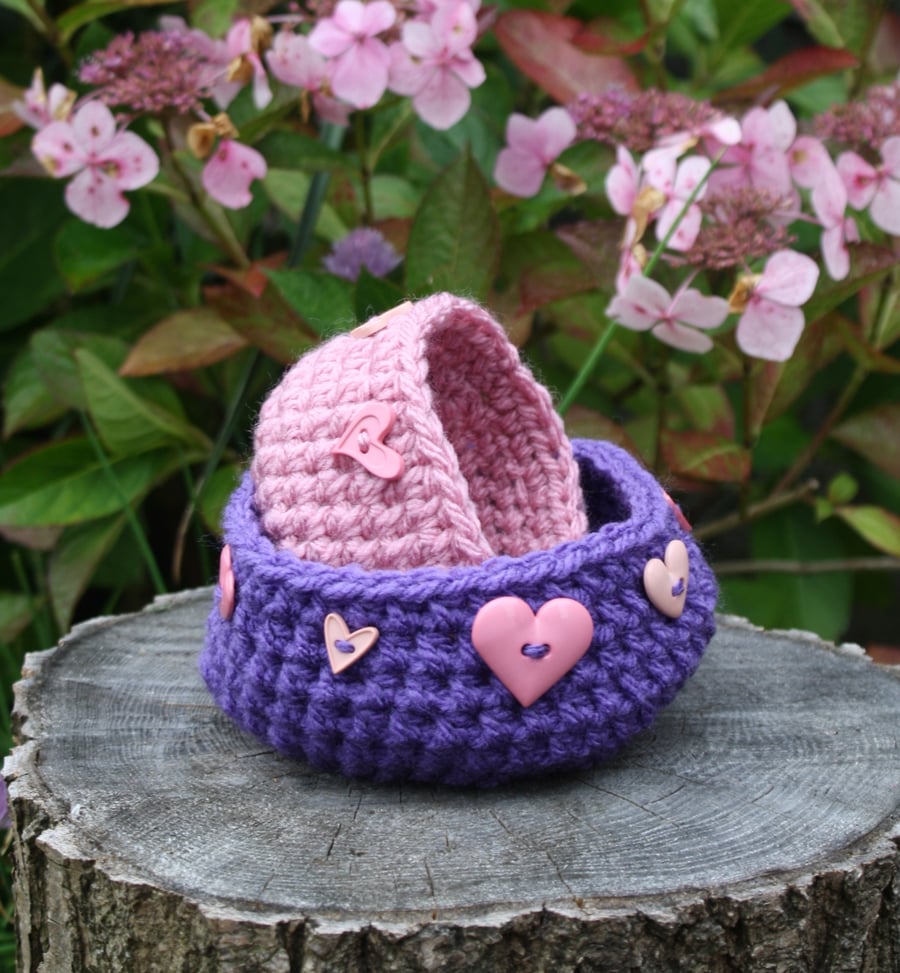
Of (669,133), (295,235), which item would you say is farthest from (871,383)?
(295,235)

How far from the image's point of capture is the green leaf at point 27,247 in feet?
5.98

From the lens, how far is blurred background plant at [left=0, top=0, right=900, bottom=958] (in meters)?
1.27

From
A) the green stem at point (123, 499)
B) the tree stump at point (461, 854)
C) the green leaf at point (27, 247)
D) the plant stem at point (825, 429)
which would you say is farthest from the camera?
the green leaf at point (27, 247)

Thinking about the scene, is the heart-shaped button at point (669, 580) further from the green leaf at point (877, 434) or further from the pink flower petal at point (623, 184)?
the green leaf at point (877, 434)

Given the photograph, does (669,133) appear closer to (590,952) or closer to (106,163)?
(106,163)

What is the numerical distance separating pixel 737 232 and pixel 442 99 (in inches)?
14.4

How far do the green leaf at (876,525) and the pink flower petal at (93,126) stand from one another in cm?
96

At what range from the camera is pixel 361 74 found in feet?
4.19

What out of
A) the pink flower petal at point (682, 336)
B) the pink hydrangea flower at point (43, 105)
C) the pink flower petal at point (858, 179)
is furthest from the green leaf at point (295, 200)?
the pink flower petal at point (858, 179)

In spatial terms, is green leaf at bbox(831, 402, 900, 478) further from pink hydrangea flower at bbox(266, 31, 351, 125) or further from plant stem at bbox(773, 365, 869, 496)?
pink hydrangea flower at bbox(266, 31, 351, 125)

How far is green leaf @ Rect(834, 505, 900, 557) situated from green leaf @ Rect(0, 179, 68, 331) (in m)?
1.19

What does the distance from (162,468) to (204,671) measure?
66 cm

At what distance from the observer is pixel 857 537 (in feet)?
5.89

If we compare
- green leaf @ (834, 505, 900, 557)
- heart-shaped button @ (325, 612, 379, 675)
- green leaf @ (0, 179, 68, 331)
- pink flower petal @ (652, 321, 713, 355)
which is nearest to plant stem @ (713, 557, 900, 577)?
green leaf @ (834, 505, 900, 557)
